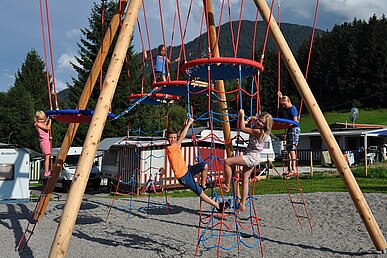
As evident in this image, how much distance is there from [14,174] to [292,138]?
12.3m

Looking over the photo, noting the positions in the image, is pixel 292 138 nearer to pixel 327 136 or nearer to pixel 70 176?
pixel 327 136

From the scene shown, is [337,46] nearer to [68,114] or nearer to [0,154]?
[0,154]

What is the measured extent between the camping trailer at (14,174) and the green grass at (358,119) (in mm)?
44360

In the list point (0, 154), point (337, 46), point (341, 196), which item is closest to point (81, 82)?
point (0, 154)

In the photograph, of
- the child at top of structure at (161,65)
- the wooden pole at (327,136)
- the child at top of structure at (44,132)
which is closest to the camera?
the wooden pole at (327,136)

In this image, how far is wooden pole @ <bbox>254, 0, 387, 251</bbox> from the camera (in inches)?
251

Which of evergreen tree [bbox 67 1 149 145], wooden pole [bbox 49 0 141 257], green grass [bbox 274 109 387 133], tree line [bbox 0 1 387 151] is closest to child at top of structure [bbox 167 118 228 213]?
wooden pole [bbox 49 0 141 257]

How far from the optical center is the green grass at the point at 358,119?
58.3 metres

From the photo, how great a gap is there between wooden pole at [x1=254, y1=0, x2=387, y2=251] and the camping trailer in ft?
39.5

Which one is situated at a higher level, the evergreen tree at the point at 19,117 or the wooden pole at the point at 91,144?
the evergreen tree at the point at 19,117

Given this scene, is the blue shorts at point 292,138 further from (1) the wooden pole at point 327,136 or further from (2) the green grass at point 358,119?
(2) the green grass at point 358,119

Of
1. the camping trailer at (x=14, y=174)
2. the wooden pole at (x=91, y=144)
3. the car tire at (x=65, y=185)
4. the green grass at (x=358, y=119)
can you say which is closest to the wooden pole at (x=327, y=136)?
the wooden pole at (x=91, y=144)

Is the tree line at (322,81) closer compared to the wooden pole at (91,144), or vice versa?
the wooden pole at (91,144)

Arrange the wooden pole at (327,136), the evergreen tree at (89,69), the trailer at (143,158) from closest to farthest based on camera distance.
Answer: the wooden pole at (327,136)
the trailer at (143,158)
the evergreen tree at (89,69)
